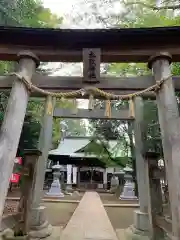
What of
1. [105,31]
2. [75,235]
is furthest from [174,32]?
[75,235]

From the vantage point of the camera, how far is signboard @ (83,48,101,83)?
386 cm

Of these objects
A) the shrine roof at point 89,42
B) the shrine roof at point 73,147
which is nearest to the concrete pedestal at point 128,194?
the shrine roof at point 73,147

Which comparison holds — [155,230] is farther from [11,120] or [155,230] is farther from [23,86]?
[23,86]

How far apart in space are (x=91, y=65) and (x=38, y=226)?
398 cm

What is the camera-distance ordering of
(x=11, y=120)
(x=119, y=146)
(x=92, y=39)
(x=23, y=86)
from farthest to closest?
(x=119, y=146), (x=92, y=39), (x=23, y=86), (x=11, y=120)

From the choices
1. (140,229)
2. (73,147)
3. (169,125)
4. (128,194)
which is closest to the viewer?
(169,125)

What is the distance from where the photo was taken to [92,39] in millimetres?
3896

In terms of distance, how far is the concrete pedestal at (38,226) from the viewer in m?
4.85

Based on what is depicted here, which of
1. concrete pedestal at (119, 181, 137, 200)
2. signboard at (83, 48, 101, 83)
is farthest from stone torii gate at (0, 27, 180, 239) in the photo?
concrete pedestal at (119, 181, 137, 200)

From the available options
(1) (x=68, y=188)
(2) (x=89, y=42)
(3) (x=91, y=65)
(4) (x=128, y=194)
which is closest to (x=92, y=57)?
(3) (x=91, y=65)

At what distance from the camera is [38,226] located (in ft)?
16.7

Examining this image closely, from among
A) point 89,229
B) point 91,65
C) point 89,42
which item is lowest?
point 89,229

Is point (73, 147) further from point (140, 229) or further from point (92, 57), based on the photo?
point (92, 57)

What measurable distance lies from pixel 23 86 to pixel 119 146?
17.3 meters
